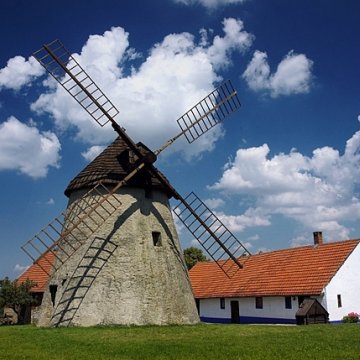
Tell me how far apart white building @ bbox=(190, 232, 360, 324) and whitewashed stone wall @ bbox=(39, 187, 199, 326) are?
5.82m

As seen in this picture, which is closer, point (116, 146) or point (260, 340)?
point (260, 340)

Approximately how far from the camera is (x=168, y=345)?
34.1ft

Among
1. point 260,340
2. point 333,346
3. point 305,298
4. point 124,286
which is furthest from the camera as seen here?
point 305,298

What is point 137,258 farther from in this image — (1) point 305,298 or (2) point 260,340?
(1) point 305,298

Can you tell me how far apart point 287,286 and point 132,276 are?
8.75m

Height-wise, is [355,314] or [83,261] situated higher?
[83,261]

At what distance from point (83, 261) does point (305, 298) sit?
10313mm

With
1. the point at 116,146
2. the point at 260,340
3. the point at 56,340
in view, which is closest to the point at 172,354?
the point at 260,340

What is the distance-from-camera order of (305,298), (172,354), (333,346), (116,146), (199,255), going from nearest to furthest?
1. (172,354)
2. (333,346)
3. (116,146)
4. (305,298)
5. (199,255)

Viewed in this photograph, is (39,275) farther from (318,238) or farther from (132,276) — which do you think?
(318,238)

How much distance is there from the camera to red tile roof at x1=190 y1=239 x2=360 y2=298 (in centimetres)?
2048

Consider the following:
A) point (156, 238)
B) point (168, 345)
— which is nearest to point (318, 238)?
point (156, 238)

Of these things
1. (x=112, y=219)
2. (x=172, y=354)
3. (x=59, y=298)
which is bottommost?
(x=172, y=354)

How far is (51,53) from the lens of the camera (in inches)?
628
